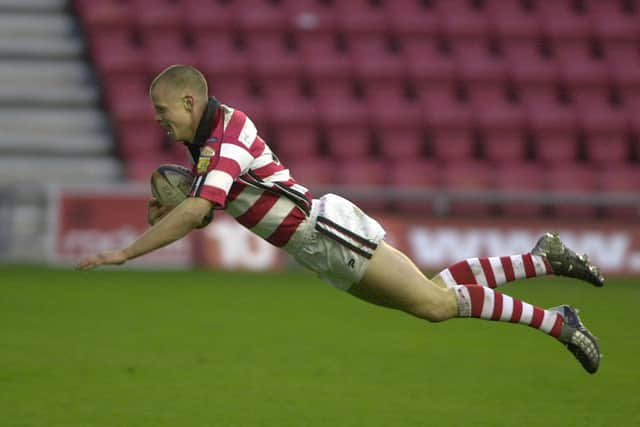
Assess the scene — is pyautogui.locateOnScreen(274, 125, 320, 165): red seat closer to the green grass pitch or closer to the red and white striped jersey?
the green grass pitch

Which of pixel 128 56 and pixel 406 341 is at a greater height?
pixel 128 56

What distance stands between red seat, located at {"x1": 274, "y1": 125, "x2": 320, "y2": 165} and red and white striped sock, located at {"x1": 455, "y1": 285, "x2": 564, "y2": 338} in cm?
900

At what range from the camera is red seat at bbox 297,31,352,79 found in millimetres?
14648

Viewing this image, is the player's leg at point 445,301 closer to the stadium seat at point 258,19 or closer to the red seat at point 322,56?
the red seat at point 322,56

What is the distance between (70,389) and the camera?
5098 mm

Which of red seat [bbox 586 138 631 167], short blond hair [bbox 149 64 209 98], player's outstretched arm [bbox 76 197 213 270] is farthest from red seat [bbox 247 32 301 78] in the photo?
player's outstretched arm [bbox 76 197 213 270]

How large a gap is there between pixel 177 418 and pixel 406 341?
2.92 m

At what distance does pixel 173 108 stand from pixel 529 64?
1153cm

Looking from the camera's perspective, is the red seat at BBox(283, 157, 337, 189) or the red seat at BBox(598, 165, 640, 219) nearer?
the red seat at BBox(283, 157, 337, 189)

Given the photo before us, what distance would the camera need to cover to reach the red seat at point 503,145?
14411 mm

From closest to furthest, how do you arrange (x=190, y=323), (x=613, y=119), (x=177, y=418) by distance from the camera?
(x=177, y=418) < (x=190, y=323) < (x=613, y=119)

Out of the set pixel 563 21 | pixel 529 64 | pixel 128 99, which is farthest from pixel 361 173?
pixel 563 21

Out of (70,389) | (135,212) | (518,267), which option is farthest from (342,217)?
(135,212)

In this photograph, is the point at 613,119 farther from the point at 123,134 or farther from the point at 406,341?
the point at 406,341
